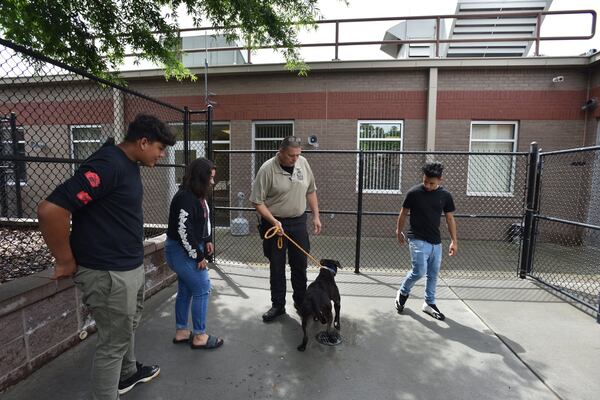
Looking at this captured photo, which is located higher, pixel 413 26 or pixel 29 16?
pixel 413 26

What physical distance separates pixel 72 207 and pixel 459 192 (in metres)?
8.41

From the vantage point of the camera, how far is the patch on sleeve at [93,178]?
1803 millimetres

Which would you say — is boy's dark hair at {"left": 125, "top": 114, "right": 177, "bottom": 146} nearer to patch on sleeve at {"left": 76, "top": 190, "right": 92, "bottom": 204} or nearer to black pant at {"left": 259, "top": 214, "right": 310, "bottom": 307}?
patch on sleeve at {"left": 76, "top": 190, "right": 92, "bottom": 204}

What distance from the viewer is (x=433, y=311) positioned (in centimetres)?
392

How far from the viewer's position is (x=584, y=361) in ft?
9.94

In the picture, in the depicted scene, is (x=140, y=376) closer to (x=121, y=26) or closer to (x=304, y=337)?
(x=304, y=337)

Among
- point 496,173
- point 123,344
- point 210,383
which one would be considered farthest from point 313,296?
point 496,173

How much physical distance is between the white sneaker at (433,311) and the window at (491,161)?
5.35 meters

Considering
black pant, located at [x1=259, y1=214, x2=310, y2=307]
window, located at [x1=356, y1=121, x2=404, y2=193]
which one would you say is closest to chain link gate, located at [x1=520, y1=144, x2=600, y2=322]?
window, located at [x1=356, y1=121, x2=404, y2=193]

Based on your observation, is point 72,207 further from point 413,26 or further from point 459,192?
point 413,26

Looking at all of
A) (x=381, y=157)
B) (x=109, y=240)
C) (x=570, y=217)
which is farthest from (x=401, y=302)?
(x=570, y=217)

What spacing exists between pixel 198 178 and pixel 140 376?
157 centimetres

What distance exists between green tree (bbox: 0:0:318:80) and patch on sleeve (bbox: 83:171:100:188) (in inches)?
156

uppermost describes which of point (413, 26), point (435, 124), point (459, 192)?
point (413, 26)
